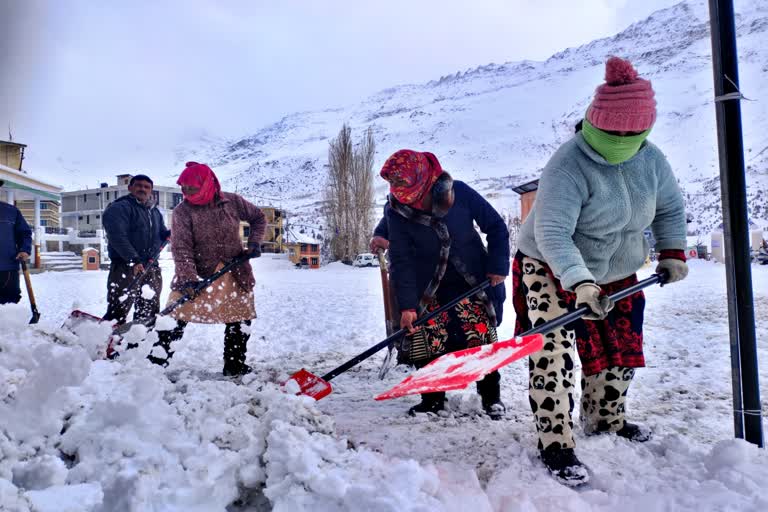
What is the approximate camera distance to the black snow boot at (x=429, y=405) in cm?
257

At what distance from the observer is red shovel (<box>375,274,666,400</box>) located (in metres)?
1.77

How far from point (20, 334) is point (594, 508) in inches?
91.3

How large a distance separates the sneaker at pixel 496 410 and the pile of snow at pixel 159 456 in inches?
39.2

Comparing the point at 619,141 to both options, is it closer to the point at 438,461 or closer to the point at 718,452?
the point at 718,452

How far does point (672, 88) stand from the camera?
213ft

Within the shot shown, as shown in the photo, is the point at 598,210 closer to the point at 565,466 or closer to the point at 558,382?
the point at 558,382

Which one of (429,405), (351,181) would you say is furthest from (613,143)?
(351,181)

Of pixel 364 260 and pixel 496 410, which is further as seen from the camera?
pixel 364 260

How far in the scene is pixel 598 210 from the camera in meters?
1.80

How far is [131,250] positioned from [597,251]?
360 centimetres

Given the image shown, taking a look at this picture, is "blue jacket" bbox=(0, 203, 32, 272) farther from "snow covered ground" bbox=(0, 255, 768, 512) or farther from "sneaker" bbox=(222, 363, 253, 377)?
"sneaker" bbox=(222, 363, 253, 377)

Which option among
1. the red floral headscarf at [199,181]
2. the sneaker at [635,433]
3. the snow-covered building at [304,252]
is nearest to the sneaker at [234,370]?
the red floral headscarf at [199,181]

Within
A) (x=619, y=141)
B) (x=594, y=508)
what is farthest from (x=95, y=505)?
(x=619, y=141)

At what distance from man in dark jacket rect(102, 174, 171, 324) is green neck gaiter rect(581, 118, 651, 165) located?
3.63 m
